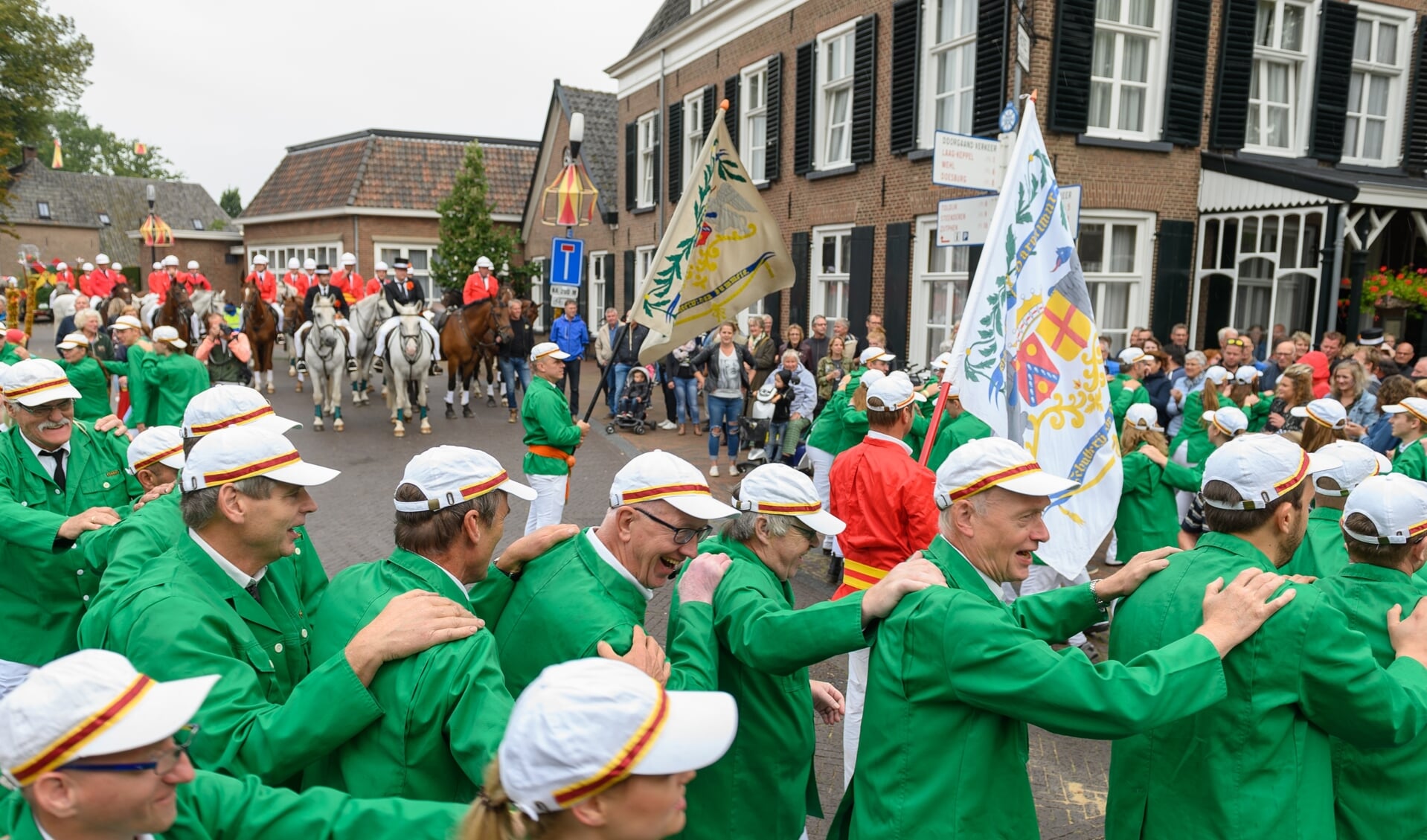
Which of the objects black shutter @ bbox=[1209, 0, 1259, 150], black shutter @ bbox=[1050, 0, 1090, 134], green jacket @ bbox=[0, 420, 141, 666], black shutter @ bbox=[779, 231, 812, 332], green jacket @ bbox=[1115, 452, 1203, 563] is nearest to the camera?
green jacket @ bbox=[0, 420, 141, 666]

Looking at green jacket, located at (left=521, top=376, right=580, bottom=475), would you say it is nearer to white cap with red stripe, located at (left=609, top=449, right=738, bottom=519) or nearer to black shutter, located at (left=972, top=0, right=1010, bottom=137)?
white cap with red stripe, located at (left=609, top=449, right=738, bottom=519)

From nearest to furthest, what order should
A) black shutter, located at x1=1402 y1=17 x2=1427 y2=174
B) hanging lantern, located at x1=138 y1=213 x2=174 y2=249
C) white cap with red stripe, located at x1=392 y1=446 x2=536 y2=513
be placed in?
1. white cap with red stripe, located at x1=392 y1=446 x2=536 y2=513
2. black shutter, located at x1=1402 y1=17 x2=1427 y2=174
3. hanging lantern, located at x1=138 y1=213 x2=174 y2=249

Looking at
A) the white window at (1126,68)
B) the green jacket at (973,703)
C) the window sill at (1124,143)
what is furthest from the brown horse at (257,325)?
the green jacket at (973,703)

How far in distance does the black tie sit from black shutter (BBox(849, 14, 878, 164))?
43.5 ft

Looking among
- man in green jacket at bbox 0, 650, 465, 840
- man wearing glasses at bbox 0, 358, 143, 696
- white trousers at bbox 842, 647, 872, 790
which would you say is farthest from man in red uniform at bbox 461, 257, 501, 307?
man in green jacket at bbox 0, 650, 465, 840

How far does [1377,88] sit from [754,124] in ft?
33.9

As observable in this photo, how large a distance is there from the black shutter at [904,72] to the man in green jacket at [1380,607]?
42.4ft

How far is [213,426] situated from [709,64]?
59.4ft

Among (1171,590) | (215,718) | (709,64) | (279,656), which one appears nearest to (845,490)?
(1171,590)

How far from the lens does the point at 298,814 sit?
191cm

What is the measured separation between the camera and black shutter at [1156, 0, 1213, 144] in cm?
1321

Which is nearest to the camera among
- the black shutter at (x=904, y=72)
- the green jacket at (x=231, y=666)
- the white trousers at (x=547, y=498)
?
the green jacket at (x=231, y=666)

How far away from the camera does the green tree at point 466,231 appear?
28.0 m

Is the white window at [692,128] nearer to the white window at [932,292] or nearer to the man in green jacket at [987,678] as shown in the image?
the white window at [932,292]
